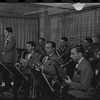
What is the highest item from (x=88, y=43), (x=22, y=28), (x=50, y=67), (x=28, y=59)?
(x=22, y=28)

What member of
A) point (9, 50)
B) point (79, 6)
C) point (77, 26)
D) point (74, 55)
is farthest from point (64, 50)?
point (9, 50)

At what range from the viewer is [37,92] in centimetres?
372

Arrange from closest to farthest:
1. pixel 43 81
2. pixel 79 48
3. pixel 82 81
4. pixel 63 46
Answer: pixel 43 81 < pixel 82 81 < pixel 79 48 < pixel 63 46

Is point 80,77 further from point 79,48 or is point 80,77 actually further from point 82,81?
point 79,48

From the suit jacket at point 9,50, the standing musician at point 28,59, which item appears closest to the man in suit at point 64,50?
the standing musician at point 28,59

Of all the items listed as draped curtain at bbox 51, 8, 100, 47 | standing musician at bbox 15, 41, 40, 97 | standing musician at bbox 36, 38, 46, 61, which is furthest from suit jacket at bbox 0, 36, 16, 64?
draped curtain at bbox 51, 8, 100, 47

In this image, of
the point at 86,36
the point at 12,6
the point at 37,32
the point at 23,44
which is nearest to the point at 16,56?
the point at 23,44

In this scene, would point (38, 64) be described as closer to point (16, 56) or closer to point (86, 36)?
point (16, 56)

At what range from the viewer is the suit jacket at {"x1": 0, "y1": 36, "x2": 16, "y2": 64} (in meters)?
3.74

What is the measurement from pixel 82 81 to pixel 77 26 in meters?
0.88

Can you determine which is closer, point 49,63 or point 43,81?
point 43,81

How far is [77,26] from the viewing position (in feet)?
12.5

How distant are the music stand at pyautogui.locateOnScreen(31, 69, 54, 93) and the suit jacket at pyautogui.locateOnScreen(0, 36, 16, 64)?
0.44 metres

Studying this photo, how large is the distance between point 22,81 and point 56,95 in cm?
56
